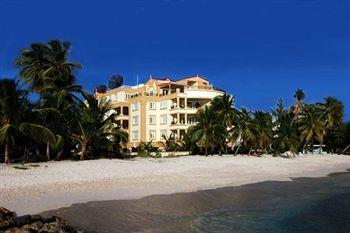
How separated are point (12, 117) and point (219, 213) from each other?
18.1 metres

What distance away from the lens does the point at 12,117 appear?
31.6 m

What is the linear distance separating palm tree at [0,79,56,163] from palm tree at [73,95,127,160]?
16.0 feet

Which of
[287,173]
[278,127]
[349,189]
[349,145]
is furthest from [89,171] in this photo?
[349,145]

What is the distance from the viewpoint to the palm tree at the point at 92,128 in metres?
37.3

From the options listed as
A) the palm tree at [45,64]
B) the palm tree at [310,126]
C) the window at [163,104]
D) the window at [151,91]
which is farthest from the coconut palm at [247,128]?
the window at [151,91]

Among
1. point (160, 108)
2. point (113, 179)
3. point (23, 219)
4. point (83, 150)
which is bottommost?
point (23, 219)

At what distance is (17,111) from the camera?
3166cm

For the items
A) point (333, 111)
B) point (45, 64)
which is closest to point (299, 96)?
point (333, 111)

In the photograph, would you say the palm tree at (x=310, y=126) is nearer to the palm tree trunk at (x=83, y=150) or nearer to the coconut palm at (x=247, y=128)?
the coconut palm at (x=247, y=128)

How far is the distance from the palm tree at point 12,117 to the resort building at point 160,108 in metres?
36.3

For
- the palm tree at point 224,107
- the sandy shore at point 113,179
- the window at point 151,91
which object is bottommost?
the sandy shore at point 113,179

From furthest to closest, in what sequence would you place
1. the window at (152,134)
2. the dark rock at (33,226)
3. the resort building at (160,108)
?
1. the window at (152,134)
2. the resort building at (160,108)
3. the dark rock at (33,226)

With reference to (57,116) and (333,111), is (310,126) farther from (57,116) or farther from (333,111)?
(57,116)

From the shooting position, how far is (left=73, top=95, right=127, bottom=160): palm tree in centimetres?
3734
